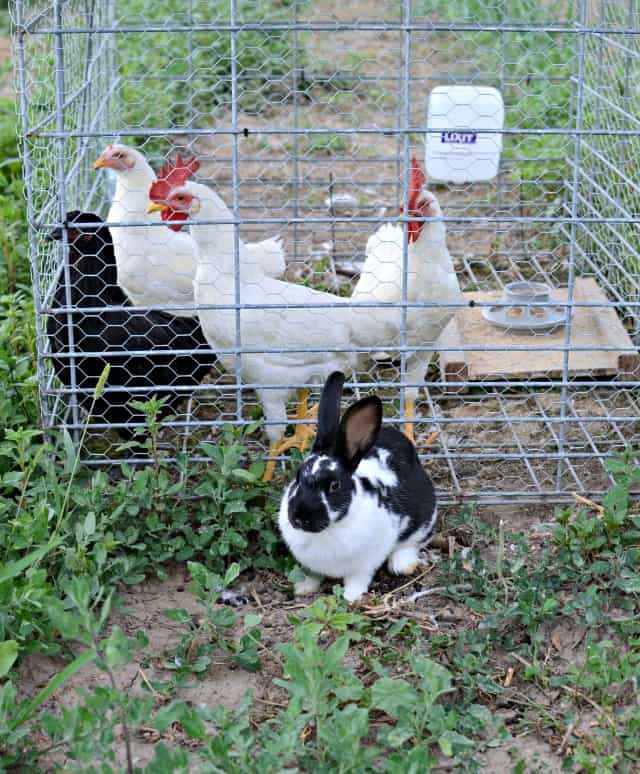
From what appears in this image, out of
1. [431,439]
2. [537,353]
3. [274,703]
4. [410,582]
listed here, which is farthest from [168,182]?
[274,703]

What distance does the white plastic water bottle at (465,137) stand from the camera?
4695mm

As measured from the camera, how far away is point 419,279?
154 inches

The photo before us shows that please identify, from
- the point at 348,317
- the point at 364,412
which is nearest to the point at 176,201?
the point at 348,317

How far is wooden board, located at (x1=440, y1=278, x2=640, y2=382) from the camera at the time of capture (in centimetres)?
456

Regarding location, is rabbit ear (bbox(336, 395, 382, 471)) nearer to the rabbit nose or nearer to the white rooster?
the rabbit nose

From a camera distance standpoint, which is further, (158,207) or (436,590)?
(158,207)

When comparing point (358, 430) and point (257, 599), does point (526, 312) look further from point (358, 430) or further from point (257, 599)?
Result: point (257, 599)

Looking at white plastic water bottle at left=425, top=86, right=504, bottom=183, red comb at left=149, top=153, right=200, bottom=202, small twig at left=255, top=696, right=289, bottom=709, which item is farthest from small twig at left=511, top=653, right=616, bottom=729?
white plastic water bottle at left=425, top=86, right=504, bottom=183

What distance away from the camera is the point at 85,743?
7.63ft

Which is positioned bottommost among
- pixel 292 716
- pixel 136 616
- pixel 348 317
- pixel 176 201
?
pixel 136 616

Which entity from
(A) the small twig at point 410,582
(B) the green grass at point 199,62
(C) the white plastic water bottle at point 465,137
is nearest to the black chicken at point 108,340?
(A) the small twig at point 410,582

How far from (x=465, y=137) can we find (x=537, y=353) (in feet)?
3.08

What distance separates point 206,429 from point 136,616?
1.17 meters

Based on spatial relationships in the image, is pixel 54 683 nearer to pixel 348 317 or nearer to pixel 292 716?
pixel 292 716
